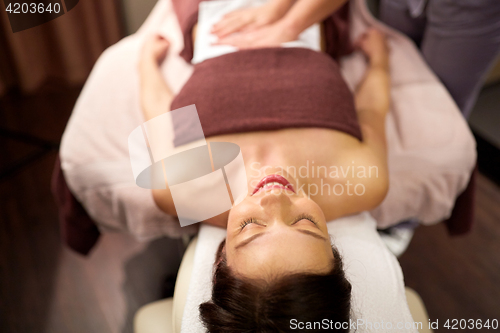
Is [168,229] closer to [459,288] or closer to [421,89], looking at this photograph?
[421,89]

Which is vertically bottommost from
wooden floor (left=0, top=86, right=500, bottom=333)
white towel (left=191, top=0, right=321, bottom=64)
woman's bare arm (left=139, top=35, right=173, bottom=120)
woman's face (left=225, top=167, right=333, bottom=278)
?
wooden floor (left=0, top=86, right=500, bottom=333)

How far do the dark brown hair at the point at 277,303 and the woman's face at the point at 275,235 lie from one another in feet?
0.06

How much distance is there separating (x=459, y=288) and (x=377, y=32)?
978mm

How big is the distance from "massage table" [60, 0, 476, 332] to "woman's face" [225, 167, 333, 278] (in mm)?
131

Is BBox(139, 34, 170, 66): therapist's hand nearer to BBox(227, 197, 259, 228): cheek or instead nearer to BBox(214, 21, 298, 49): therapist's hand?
BBox(214, 21, 298, 49): therapist's hand

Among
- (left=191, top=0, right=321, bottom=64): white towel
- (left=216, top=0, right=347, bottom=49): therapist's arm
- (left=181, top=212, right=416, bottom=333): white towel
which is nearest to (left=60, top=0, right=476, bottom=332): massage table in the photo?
(left=181, top=212, right=416, bottom=333): white towel

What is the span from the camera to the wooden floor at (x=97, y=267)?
122 centimetres

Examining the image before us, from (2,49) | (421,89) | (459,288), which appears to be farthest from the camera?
(459,288)

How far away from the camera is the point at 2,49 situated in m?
0.66

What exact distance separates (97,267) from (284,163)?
961mm

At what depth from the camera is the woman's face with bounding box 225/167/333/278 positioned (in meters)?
0.62

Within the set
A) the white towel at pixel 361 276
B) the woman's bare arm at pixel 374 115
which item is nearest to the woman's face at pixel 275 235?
the white towel at pixel 361 276

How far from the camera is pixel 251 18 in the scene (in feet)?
3.07

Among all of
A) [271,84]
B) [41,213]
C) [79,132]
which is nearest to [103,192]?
[79,132]
